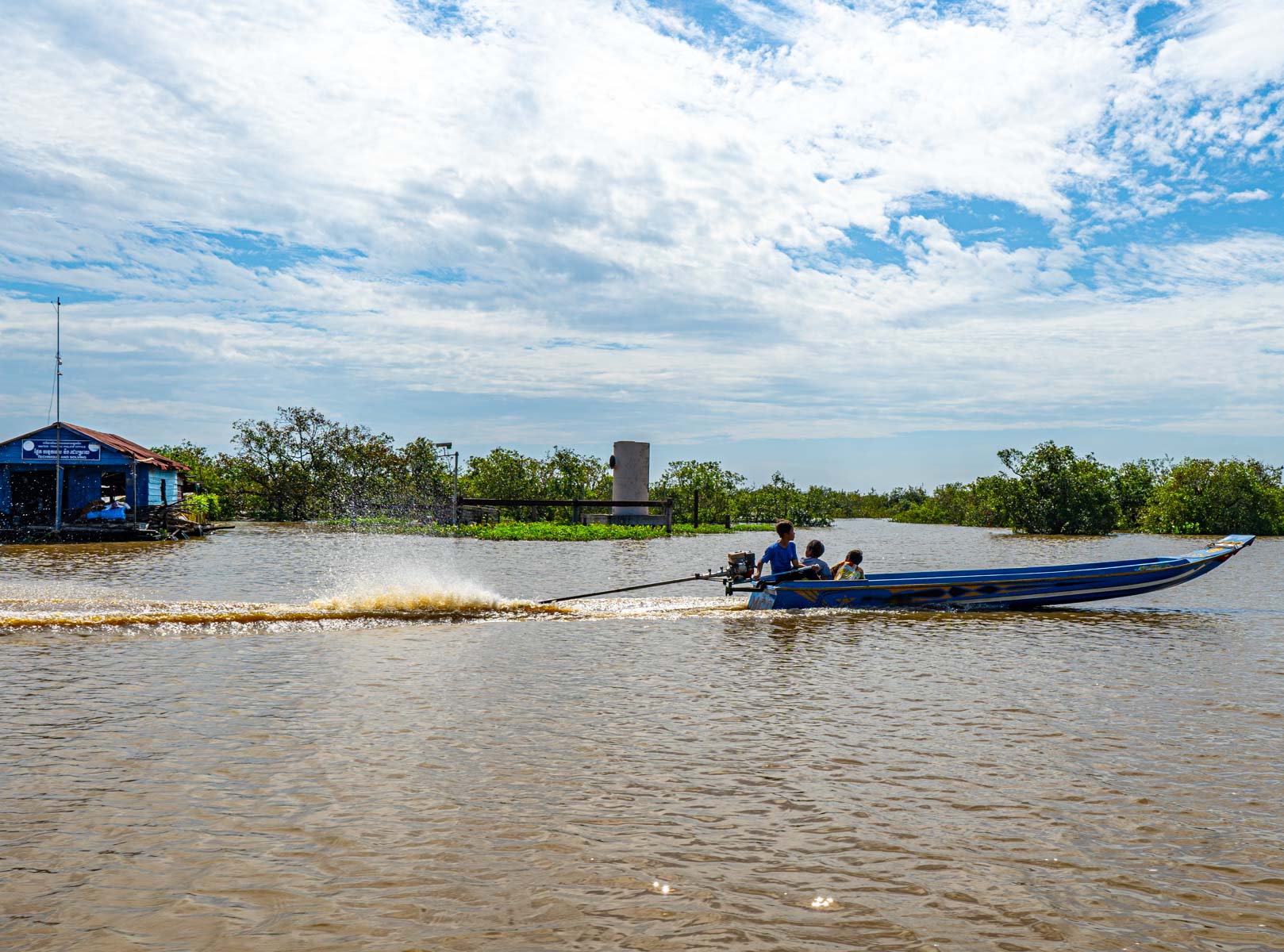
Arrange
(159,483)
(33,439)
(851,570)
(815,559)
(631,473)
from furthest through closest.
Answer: (631,473), (159,483), (33,439), (815,559), (851,570)

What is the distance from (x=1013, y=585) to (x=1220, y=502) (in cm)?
4400

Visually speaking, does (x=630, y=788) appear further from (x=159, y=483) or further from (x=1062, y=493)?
(x=1062, y=493)

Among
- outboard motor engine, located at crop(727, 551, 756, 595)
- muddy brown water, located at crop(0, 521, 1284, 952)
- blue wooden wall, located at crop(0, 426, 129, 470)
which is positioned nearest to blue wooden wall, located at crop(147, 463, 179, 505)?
blue wooden wall, located at crop(0, 426, 129, 470)

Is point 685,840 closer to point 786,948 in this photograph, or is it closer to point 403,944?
point 786,948

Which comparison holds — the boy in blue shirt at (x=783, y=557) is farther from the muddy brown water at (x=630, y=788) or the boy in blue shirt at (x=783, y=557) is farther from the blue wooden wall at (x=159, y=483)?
the blue wooden wall at (x=159, y=483)

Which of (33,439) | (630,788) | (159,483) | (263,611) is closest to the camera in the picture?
(630,788)

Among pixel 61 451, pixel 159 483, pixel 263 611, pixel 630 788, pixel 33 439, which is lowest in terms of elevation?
pixel 630 788

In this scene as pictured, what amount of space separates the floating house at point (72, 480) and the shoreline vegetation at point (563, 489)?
8242mm

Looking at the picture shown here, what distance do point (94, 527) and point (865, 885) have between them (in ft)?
124

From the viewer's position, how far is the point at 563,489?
57.0 meters

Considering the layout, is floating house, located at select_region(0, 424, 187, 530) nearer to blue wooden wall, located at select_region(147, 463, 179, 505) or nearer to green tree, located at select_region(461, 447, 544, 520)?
blue wooden wall, located at select_region(147, 463, 179, 505)

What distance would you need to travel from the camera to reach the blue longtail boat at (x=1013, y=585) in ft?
54.5

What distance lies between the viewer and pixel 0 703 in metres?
8.80

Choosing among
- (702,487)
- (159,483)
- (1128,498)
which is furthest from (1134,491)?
(159,483)
